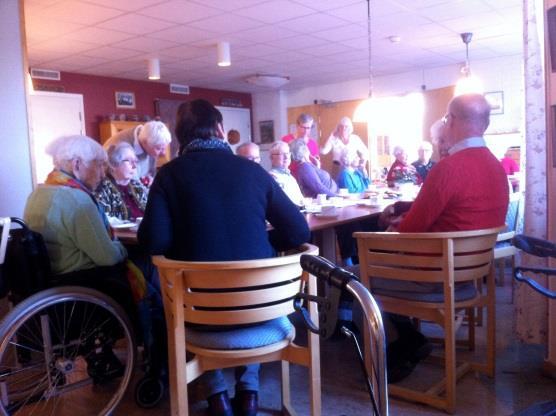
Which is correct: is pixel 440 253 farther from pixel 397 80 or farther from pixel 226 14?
pixel 397 80

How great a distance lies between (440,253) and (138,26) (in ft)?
12.7

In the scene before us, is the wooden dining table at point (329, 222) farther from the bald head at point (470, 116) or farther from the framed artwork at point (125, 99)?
the framed artwork at point (125, 99)

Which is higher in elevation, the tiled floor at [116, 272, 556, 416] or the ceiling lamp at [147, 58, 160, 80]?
the ceiling lamp at [147, 58, 160, 80]

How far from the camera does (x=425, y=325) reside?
297 centimetres

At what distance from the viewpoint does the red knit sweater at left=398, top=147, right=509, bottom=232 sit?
77.5 inches

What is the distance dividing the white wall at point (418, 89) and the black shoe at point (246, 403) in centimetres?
469

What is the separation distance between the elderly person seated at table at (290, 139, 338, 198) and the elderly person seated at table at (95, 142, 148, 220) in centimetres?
152

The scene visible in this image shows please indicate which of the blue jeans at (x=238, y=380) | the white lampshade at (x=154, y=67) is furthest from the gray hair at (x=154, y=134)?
the white lampshade at (x=154, y=67)

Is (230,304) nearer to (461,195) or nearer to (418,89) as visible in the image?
(461,195)

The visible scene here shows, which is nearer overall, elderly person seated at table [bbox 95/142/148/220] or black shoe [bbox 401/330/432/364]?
black shoe [bbox 401/330/432/364]

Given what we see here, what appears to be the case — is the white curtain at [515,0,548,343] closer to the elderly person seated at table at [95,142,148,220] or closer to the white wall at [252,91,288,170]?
the elderly person seated at table at [95,142,148,220]

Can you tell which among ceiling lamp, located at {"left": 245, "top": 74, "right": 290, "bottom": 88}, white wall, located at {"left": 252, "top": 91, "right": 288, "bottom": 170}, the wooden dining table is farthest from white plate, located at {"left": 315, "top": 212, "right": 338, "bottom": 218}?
white wall, located at {"left": 252, "top": 91, "right": 288, "bottom": 170}

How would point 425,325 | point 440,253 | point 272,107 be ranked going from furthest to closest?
point 272,107
point 425,325
point 440,253

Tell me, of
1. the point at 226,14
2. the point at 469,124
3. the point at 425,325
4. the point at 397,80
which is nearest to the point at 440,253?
the point at 469,124
